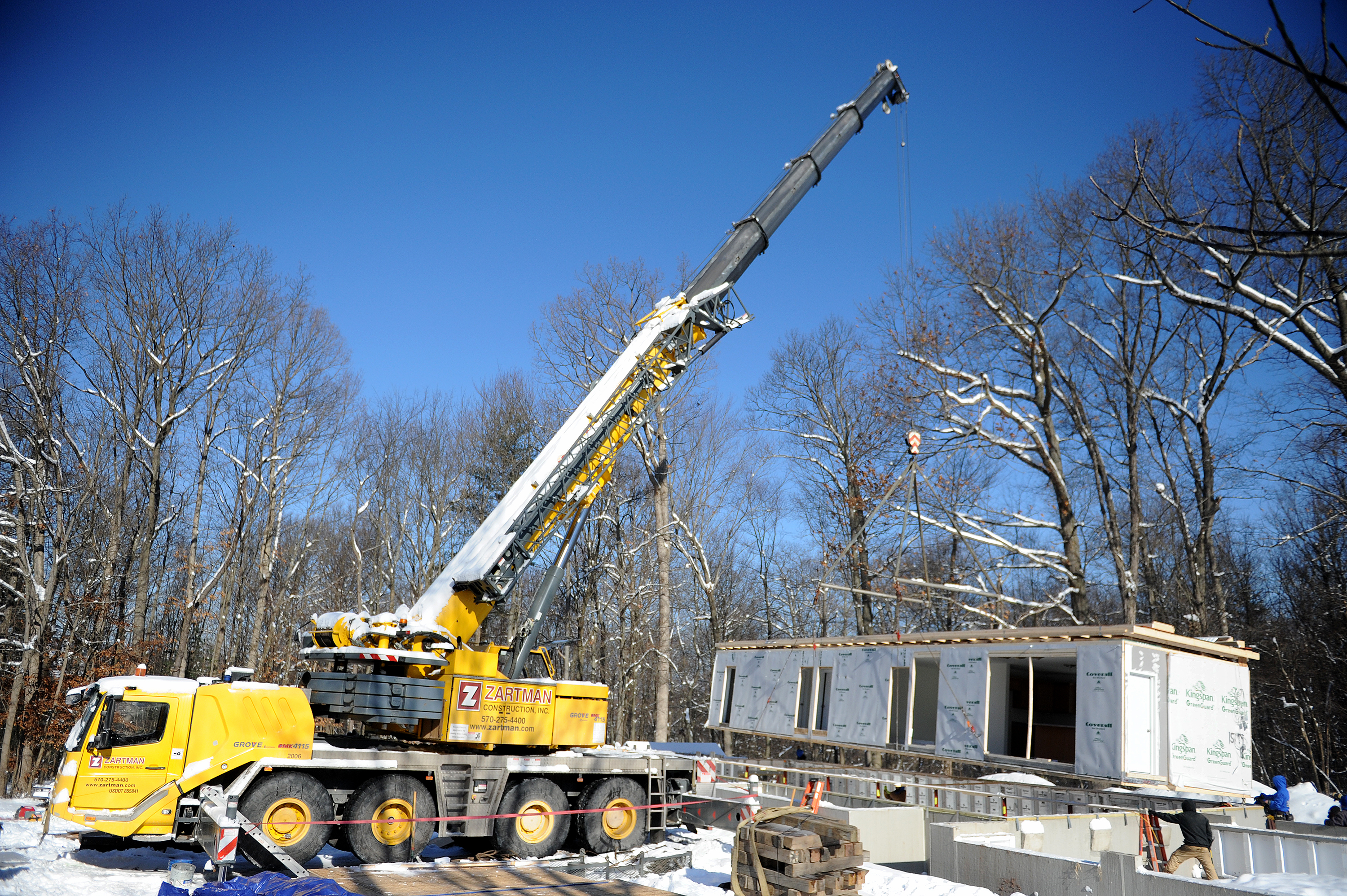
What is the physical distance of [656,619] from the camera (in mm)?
32875

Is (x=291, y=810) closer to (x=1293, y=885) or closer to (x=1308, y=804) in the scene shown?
(x=1293, y=885)

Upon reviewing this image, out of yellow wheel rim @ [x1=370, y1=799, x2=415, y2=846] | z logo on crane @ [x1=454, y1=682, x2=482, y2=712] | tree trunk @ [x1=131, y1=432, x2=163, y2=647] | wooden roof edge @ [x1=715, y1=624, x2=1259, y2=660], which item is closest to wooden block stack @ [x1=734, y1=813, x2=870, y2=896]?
z logo on crane @ [x1=454, y1=682, x2=482, y2=712]

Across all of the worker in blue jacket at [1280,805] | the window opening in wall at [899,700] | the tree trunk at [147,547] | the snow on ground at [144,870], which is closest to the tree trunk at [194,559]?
the tree trunk at [147,547]

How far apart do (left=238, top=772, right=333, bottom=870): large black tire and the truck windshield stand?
6.27ft

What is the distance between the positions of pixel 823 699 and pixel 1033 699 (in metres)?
6.03

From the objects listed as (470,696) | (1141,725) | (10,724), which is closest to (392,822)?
(470,696)

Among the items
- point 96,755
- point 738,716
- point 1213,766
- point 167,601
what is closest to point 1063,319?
point 1213,766

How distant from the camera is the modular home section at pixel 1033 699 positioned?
1372cm

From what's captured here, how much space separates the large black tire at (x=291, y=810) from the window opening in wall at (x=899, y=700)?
10.9m

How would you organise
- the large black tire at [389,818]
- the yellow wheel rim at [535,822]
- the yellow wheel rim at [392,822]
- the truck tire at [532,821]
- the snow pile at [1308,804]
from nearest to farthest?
the large black tire at [389,818] → the yellow wheel rim at [392,822] → the truck tire at [532,821] → the yellow wheel rim at [535,822] → the snow pile at [1308,804]

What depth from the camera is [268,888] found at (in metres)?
7.03

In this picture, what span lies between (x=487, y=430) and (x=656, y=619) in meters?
9.68

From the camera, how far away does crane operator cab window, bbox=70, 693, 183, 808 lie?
978 centimetres

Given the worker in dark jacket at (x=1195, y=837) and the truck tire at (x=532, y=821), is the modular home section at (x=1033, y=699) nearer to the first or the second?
the worker in dark jacket at (x=1195, y=837)
